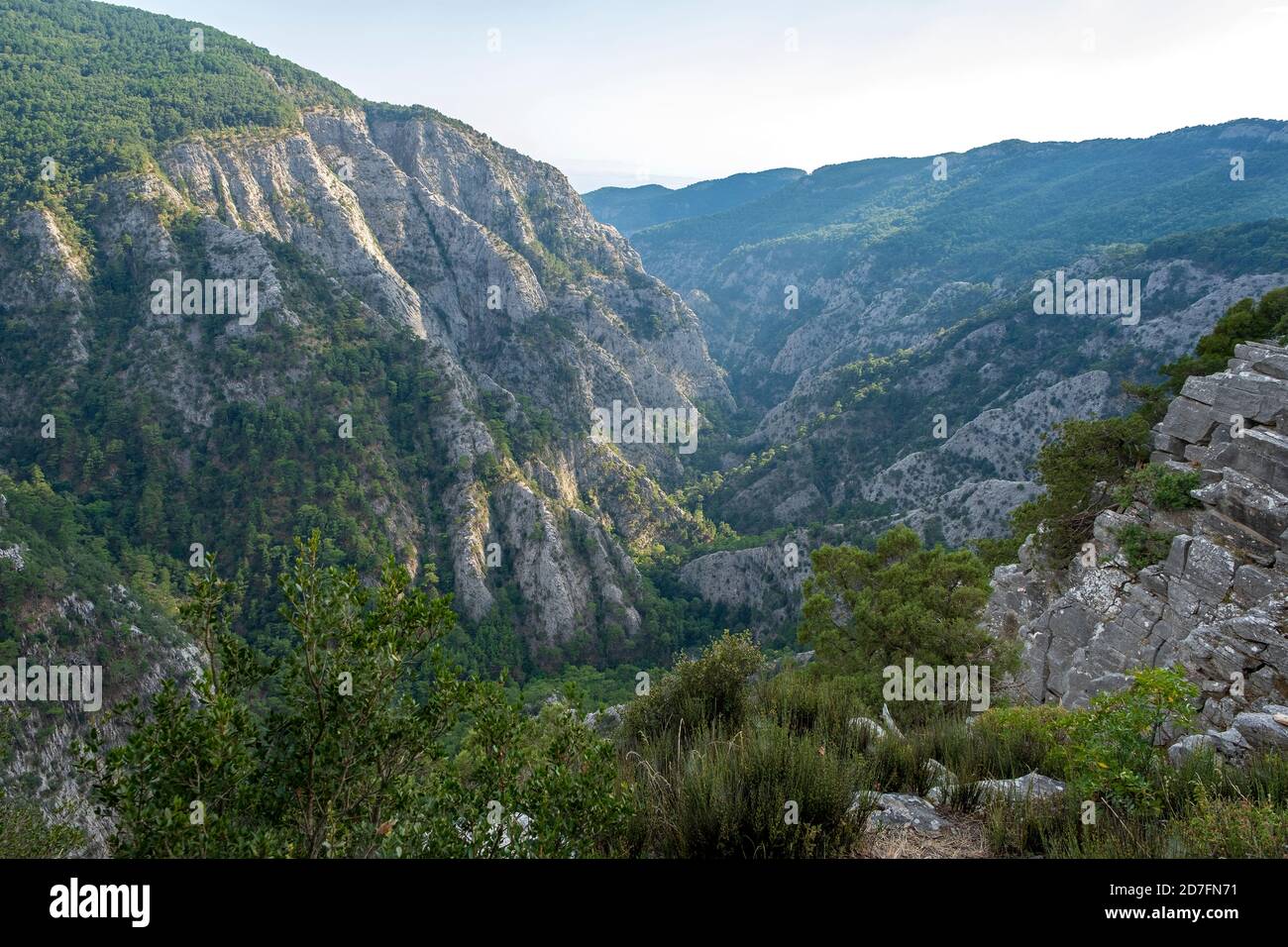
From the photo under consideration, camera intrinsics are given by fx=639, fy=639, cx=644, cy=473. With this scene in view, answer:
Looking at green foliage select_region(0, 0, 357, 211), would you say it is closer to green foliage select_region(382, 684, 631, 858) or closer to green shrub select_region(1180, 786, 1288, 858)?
green foliage select_region(382, 684, 631, 858)

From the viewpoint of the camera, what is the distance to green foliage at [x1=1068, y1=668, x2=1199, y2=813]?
5.52 m

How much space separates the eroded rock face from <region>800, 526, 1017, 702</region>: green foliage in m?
1.76

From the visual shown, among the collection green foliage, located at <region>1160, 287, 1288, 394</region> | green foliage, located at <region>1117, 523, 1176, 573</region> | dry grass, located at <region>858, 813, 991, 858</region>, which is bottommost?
dry grass, located at <region>858, 813, 991, 858</region>

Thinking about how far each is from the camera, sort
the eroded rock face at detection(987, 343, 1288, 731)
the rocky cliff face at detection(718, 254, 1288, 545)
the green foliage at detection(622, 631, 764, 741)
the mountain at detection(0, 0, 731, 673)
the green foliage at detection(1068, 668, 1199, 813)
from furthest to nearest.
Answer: the rocky cliff face at detection(718, 254, 1288, 545)
the mountain at detection(0, 0, 731, 673)
the eroded rock face at detection(987, 343, 1288, 731)
the green foliage at detection(622, 631, 764, 741)
the green foliage at detection(1068, 668, 1199, 813)

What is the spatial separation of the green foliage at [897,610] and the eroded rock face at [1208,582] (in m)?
1.76

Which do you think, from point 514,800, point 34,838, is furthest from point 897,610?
point 34,838

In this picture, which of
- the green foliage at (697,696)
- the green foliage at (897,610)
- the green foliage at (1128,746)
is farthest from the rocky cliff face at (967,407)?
the green foliage at (1128,746)

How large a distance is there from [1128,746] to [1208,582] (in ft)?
34.7

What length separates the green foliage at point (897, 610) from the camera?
60.0ft

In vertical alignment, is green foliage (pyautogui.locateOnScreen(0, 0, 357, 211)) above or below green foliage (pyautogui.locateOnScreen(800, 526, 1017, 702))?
above

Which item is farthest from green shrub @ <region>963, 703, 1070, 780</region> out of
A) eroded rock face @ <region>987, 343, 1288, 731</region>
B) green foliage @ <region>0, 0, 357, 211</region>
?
green foliage @ <region>0, 0, 357, 211</region>

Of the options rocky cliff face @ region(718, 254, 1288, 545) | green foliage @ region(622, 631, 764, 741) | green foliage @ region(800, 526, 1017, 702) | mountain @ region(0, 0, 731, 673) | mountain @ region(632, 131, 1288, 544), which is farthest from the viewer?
mountain @ region(632, 131, 1288, 544)

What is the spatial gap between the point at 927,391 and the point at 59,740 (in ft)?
321

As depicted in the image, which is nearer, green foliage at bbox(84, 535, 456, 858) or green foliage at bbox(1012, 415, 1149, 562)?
green foliage at bbox(84, 535, 456, 858)
